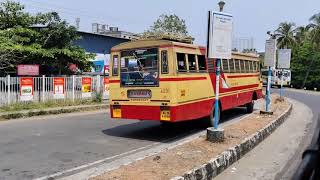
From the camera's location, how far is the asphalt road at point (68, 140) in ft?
27.2

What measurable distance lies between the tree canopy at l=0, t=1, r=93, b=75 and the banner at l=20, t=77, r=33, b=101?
227 inches

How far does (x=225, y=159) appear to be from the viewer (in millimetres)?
8641

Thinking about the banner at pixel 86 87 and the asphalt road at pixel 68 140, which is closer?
the asphalt road at pixel 68 140

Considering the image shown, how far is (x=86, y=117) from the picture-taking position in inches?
679

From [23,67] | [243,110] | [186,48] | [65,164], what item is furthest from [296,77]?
[65,164]

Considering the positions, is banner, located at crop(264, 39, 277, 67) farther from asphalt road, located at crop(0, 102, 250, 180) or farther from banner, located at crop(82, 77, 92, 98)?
banner, located at crop(82, 77, 92, 98)

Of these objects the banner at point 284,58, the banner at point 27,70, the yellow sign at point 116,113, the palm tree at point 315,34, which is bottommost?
the yellow sign at point 116,113

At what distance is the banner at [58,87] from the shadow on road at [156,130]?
6.52 meters

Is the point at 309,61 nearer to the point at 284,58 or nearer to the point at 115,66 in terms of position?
the point at 284,58

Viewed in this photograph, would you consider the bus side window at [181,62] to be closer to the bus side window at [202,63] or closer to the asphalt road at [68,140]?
the bus side window at [202,63]

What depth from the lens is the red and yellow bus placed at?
11.6 m

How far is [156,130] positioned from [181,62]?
2687 mm

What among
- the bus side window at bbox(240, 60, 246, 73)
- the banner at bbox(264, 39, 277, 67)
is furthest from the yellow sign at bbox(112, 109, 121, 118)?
the banner at bbox(264, 39, 277, 67)

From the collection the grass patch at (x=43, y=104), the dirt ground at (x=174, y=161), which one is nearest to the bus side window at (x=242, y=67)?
the dirt ground at (x=174, y=161)
